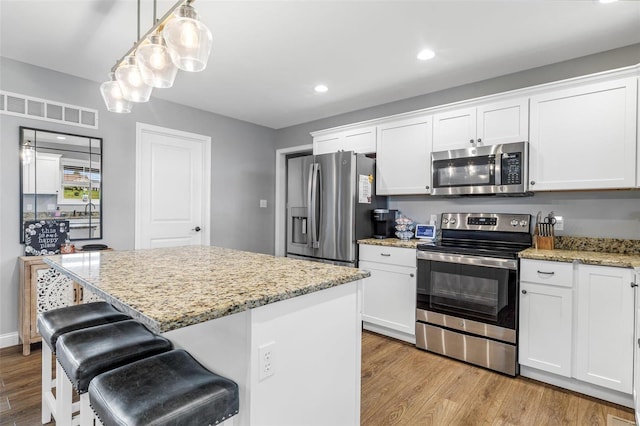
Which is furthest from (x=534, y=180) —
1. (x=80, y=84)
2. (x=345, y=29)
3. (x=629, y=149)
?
(x=80, y=84)

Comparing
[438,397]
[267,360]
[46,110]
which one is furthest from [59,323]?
[46,110]

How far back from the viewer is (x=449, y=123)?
3.04m

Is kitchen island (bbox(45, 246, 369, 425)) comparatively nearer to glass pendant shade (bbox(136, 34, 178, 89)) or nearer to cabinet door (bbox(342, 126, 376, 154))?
glass pendant shade (bbox(136, 34, 178, 89))

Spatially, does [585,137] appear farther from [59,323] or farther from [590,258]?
[59,323]

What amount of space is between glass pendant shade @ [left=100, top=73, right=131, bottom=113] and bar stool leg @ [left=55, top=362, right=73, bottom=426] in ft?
4.39

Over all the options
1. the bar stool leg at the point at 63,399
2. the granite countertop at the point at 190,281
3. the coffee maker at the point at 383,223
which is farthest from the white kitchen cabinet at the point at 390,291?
the bar stool leg at the point at 63,399

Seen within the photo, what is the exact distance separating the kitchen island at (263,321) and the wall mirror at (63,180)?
1810mm

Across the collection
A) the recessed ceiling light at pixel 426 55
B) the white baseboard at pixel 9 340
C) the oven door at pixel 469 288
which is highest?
the recessed ceiling light at pixel 426 55

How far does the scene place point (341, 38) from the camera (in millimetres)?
2387

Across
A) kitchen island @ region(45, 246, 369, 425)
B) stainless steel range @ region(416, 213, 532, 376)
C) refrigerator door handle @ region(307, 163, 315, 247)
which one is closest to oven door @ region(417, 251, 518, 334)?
stainless steel range @ region(416, 213, 532, 376)

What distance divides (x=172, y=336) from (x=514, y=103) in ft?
9.63

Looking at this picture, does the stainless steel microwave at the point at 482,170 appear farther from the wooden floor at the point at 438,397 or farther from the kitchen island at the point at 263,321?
the kitchen island at the point at 263,321

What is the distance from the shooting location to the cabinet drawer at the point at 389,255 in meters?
2.96

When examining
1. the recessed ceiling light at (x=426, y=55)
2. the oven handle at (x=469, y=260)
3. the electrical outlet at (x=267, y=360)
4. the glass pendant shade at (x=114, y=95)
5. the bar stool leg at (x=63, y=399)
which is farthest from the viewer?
the recessed ceiling light at (x=426, y=55)
